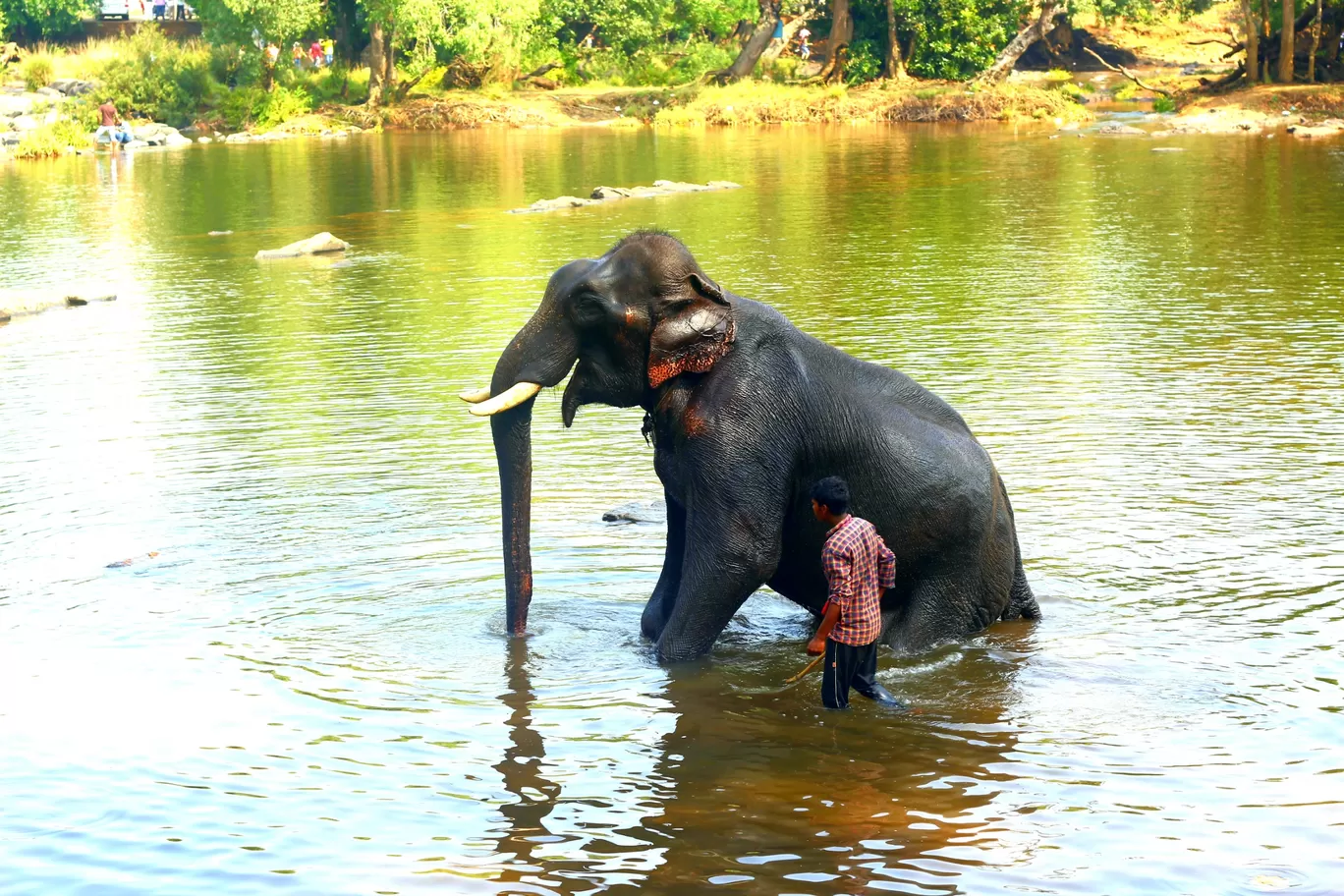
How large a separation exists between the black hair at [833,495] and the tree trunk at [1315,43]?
46.9 metres

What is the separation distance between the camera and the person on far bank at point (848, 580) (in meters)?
7.14

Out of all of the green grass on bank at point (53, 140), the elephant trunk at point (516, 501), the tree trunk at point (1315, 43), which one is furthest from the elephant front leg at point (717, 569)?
the tree trunk at point (1315, 43)

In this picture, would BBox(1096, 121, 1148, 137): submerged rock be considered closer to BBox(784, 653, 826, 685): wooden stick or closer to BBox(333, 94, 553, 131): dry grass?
BBox(333, 94, 553, 131): dry grass

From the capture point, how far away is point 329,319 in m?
18.9

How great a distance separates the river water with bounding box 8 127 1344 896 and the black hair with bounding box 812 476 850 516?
1079 millimetres

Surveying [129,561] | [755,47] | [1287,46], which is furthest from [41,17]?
[129,561]

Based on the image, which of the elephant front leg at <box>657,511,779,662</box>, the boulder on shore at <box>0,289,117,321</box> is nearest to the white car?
the boulder on shore at <box>0,289,117,321</box>

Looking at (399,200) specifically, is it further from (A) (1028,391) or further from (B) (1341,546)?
(B) (1341,546)

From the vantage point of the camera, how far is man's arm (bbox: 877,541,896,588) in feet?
24.0

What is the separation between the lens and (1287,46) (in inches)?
1937

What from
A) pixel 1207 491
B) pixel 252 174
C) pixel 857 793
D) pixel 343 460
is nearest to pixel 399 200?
pixel 252 174

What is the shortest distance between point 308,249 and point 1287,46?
3530cm

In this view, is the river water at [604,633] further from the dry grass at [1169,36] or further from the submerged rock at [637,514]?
the dry grass at [1169,36]

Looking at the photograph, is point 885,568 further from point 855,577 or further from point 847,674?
point 847,674
